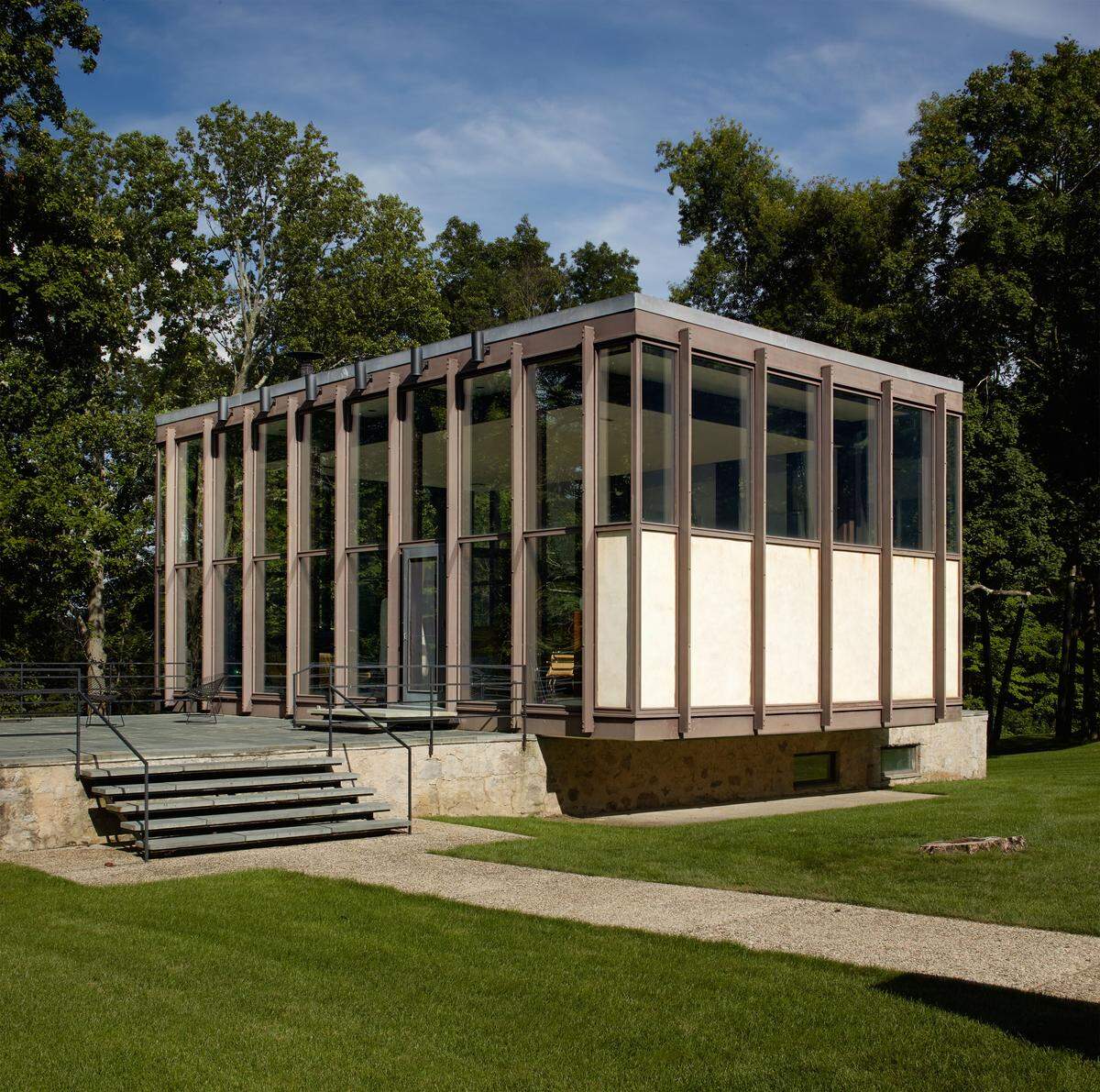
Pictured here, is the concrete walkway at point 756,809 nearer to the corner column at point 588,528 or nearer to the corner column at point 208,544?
the corner column at point 588,528

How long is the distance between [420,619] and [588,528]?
3.77 metres

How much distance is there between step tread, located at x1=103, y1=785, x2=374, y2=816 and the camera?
40.8 feet

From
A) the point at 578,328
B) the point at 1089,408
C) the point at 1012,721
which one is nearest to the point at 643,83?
the point at 578,328

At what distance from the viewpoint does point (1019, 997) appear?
709cm

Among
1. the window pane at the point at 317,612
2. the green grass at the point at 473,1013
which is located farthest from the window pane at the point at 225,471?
the green grass at the point at 473,1013

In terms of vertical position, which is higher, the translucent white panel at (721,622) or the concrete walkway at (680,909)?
the translucent white panel at (721,622)

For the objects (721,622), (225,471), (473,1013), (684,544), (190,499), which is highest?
(225,471)

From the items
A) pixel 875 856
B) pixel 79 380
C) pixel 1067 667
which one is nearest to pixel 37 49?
pixel 79 380

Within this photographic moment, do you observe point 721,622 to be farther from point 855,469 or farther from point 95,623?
point 95,623

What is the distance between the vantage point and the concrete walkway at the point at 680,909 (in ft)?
26.2

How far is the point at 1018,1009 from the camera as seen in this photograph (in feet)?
22.5

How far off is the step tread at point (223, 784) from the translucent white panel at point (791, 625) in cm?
643

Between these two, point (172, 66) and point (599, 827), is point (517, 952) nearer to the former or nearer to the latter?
point (599, 827)

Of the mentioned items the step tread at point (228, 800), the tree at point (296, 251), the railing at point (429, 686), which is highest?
the tree at point (296, 251)
